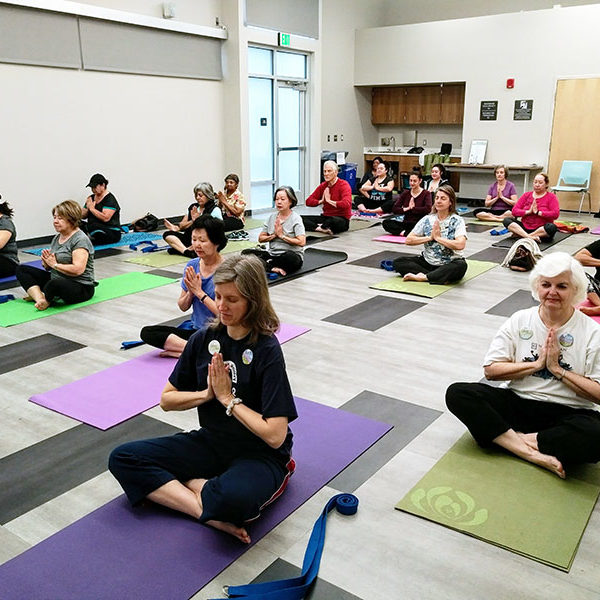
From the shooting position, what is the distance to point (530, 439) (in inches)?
99.6

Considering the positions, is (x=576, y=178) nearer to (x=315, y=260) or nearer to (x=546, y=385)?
(x=315, y=260)

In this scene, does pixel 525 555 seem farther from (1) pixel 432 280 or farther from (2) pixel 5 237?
(2) pixel 5 237

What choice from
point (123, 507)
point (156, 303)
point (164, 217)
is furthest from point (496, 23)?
point (123, 507)

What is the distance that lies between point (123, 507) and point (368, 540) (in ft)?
2.99

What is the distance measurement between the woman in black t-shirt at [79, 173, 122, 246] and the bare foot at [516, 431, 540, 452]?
19.4 feet

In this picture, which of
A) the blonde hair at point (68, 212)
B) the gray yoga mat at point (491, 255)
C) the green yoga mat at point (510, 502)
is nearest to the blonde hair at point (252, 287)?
the green yoga mat at point (510, 502)

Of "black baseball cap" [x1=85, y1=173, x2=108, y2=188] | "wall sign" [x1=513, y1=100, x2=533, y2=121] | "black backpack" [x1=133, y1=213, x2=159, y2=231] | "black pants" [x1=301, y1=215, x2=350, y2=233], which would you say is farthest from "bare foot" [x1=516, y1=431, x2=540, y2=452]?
"wall sign" [x1=513, y1=100, x2=533, y2=121]

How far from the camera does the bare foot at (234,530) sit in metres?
2.05

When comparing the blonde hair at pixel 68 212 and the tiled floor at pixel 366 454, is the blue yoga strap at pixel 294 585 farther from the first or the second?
the blonde hair at pixel 68 212

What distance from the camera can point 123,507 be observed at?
7.42 ft

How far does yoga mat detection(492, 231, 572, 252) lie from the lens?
714cm

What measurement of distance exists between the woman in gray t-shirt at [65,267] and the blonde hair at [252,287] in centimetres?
291

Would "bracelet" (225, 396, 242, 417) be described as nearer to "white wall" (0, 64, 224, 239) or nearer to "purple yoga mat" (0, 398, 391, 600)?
"purple yoga mat" (0, 398, 391, 600)

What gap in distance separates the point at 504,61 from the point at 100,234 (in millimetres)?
7318
